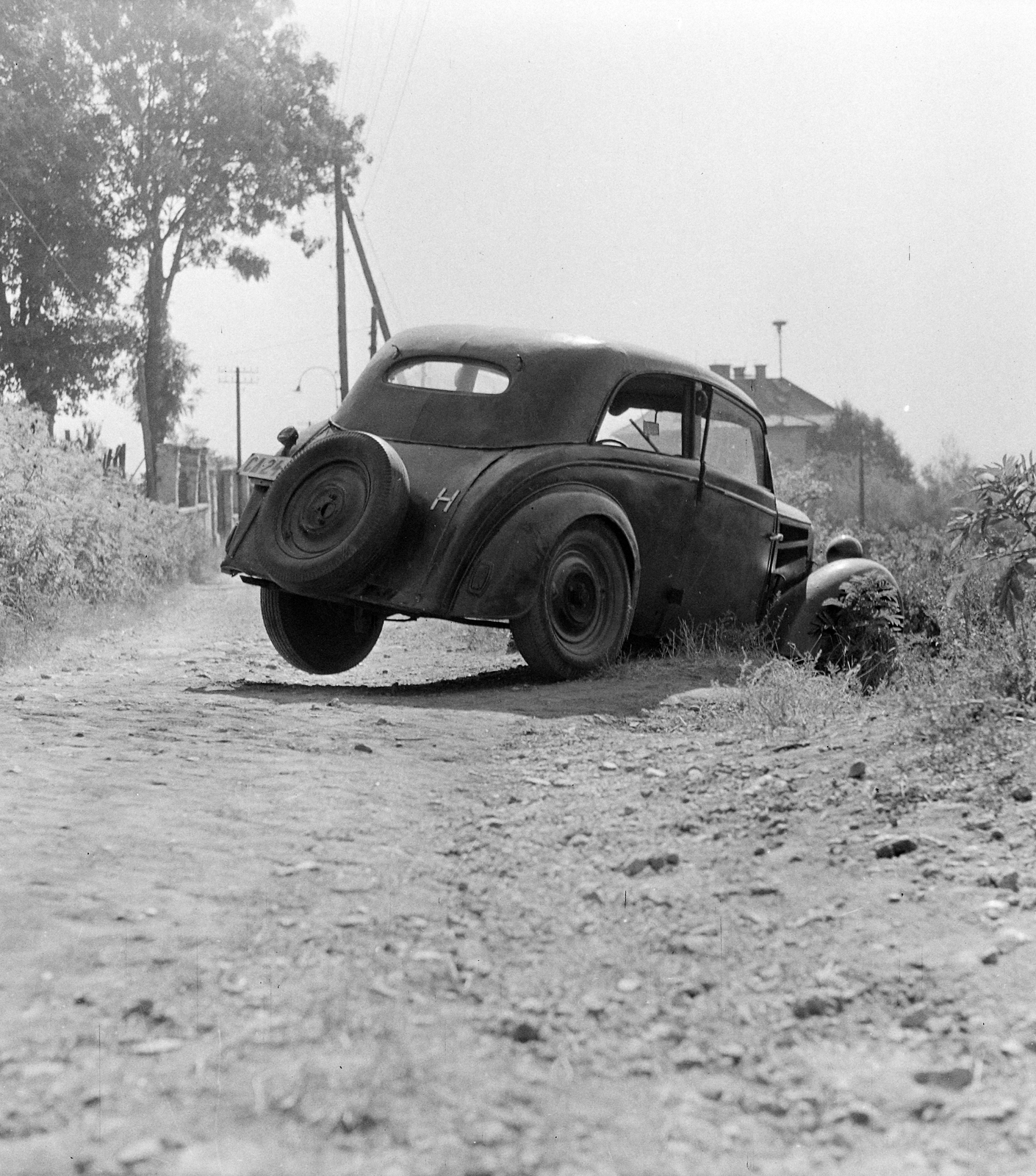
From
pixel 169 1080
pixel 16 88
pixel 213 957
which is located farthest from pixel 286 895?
pixel 16 88

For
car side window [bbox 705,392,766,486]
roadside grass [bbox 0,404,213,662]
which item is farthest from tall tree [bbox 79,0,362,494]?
car side window [bbox 705,392,766,486]

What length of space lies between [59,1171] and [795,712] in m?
4.30

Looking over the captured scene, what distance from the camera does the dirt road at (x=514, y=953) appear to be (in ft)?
7.81

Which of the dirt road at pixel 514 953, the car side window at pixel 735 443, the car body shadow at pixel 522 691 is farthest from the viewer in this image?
the car side window at pixel 735 443

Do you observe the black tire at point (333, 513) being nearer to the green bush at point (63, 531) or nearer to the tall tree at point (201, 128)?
the green bush at point (63, 531)

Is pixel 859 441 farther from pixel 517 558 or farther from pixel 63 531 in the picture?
pixel 517 558

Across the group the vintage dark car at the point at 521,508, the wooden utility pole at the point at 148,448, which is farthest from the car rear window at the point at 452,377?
the wooden utility pole at the point at 148,448

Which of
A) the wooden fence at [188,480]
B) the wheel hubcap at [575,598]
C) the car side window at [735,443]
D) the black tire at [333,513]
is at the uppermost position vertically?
the wooden fence at [188,480]

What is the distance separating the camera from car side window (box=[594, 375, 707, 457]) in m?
8.25

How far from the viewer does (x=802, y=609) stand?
945 centimetres

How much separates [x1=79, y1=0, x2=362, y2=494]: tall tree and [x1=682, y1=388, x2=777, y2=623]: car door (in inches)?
956

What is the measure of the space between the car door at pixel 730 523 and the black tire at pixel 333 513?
7.06 feet

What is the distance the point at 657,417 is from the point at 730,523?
87 cm

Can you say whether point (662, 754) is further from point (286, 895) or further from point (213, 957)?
point (213, 957)
